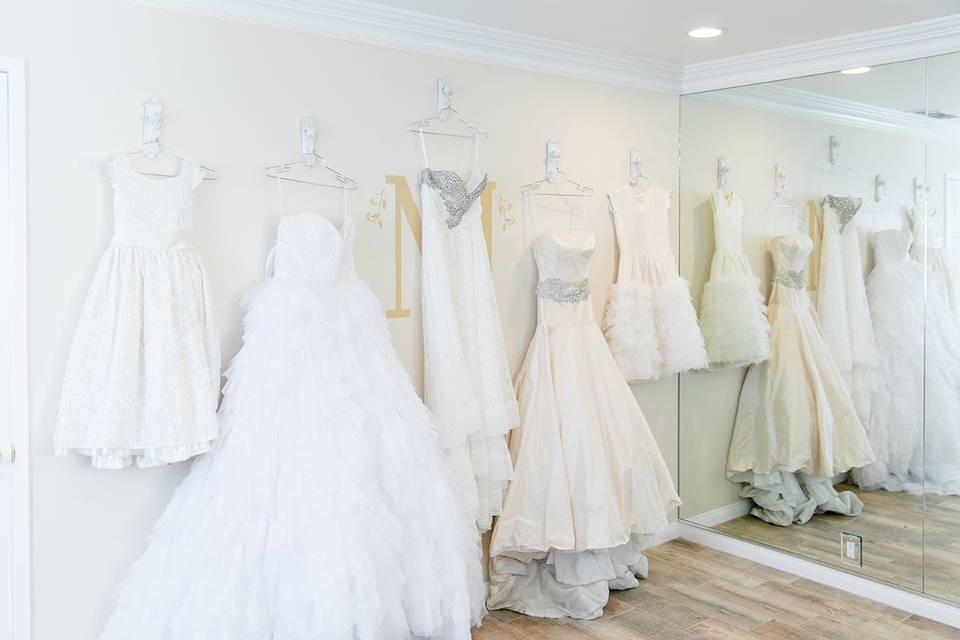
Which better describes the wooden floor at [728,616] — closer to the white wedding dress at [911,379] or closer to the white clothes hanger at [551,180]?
the white wedding dress at [911,379]

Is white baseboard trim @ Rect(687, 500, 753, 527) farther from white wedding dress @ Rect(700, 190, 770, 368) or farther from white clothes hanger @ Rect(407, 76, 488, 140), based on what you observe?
white clothes hanger @ Rect(407, 76, 488, 140)

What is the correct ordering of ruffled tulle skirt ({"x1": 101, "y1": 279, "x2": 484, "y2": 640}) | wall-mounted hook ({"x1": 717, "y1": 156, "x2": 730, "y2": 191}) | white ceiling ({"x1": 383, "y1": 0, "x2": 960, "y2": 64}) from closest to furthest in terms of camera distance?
ruffled tulle skirt ({"x1": 101, "y1": 279, "x2": 484, "y2": 640})
white ceiling ({"x1": 383, "y1": 0, "x2": 960, "y2": 64})
wall-mounted hook ({"x1": 717, "y1": 156, "x2": 730, "y2": 191})

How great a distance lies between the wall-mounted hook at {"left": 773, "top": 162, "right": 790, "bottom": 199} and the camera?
3.98 m

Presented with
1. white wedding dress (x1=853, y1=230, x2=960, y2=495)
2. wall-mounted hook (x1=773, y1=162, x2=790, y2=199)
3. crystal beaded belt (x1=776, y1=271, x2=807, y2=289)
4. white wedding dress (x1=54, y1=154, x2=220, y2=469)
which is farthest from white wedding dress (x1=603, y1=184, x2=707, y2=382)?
white wedding dress (x1=54, y1=154, x2=220, y2=469)

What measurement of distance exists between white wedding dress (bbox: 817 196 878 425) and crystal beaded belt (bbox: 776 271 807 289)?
97 mm

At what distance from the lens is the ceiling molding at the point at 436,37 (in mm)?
2977

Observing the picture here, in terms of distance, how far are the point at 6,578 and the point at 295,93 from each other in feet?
6.18

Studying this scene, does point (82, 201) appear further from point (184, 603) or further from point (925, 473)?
point (925, 473)

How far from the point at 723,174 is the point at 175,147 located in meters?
2.70

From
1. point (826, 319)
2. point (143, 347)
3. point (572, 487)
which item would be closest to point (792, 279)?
point (826, 319)

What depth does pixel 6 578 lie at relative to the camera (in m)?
2.60

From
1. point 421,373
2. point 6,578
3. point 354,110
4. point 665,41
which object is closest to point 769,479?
point 421,373

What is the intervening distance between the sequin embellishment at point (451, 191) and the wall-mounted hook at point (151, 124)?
3.47 ft

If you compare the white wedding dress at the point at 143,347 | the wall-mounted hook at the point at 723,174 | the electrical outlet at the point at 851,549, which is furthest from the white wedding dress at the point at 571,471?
the white wedding dress at the point at 143,347
